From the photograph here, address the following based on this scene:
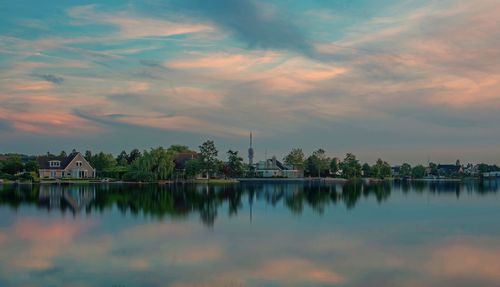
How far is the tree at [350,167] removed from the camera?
10469 cm

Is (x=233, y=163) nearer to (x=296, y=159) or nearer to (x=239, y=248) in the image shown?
(x=296, y=159)

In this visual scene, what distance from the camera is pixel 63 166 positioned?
2749 inches

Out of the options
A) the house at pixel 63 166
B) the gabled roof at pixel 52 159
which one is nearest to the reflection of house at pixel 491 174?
the house at pixel 63 166

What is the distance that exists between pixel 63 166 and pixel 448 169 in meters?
121

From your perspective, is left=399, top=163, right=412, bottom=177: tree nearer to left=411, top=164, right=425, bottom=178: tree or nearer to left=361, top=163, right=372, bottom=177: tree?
left=411, top=164, right=425, bottom=178: tree

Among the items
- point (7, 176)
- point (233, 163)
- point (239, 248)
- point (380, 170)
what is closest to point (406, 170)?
point (380, 170)

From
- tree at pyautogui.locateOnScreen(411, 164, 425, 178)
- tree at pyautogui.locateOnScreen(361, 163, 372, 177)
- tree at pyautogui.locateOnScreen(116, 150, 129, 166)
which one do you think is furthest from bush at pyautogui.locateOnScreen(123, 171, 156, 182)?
tree at pyautogui.locateOnScreen(411, 164, 425, 178)

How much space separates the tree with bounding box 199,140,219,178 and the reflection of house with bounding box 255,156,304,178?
3042cm

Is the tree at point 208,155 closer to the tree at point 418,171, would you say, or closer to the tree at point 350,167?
the tree at point 350,167

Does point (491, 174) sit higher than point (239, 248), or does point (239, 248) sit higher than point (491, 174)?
point (239, 248)

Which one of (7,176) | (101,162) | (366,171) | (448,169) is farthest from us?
(448,169)

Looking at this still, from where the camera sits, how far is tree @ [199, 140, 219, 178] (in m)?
73.2

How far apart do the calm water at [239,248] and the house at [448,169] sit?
12982 cm

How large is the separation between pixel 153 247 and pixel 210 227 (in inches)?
217
